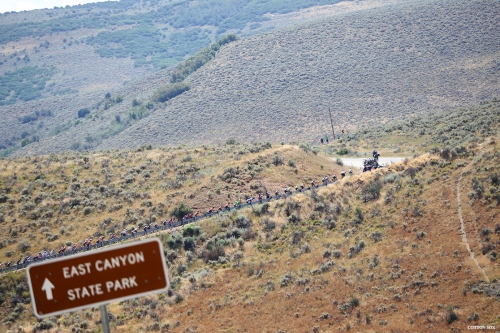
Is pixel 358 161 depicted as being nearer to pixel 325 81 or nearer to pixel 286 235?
pixel 286 235

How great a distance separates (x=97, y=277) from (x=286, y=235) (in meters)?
31.3

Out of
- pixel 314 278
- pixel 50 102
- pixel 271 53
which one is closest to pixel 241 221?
pixel 314 278

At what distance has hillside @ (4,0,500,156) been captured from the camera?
99.0m

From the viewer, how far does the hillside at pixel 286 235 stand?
87.7ft

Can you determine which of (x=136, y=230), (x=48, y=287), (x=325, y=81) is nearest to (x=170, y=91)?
(x=325, y=81)

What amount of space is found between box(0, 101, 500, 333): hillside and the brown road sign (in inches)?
730

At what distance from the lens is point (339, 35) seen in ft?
430

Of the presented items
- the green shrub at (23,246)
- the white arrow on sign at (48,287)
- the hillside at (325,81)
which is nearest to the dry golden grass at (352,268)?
the green shrub at (23,246)

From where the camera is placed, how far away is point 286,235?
125ft

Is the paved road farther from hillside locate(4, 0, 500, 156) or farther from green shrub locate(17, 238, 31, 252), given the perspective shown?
hillside locate(4, 0, 500, 156)

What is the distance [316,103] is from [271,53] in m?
31.1

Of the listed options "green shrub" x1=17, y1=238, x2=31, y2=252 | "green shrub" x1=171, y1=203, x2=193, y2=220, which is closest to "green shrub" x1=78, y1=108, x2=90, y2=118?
"green shrub" x1=17, y1=238, x2=31, y2=252

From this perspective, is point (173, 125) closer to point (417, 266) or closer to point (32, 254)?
point (32, 254)

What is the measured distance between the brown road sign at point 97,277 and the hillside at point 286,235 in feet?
60.8
